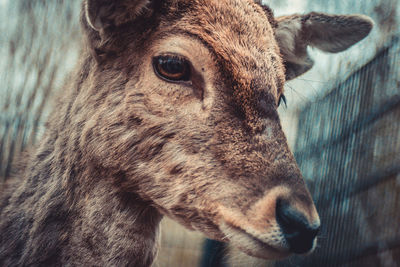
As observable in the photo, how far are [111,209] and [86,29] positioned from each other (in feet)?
2.49

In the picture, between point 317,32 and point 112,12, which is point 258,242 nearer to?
point 112,12

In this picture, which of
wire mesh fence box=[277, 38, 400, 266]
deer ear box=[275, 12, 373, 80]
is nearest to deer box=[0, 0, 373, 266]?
deer ear box=[275, 12, 373, 80]

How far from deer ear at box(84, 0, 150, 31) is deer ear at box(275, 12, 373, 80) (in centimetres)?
85

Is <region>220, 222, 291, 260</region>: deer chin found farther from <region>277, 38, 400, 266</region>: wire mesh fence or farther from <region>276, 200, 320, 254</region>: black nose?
<region>277, 38, 400, 266</region>: wire mesh fence

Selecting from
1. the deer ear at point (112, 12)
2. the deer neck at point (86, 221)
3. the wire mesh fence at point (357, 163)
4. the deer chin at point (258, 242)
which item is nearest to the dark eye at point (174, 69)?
the deer ear at point (112, 12)

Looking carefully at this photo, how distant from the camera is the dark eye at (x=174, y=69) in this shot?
1243 millimetres

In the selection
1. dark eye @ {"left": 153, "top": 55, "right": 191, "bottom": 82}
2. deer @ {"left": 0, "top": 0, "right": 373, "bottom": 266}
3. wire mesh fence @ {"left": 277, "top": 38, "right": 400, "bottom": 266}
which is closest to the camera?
deer @ {"left": 0, "top": 0, "right": 373, "bottom": 266}

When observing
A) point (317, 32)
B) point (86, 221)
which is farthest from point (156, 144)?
point (317, 32)

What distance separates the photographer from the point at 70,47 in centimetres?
212

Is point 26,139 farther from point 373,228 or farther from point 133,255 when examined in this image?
point 373,228

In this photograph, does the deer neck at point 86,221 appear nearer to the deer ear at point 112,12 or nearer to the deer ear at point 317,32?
the deer ear at point 112,12

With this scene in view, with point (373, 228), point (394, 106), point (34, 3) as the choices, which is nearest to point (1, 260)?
point (34, 3)

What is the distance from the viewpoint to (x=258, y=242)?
3.25 ft

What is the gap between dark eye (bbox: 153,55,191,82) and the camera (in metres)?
1.24
